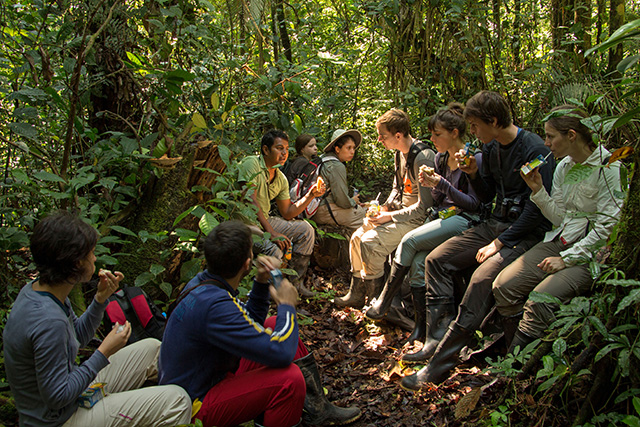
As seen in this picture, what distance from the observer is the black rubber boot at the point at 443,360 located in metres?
3.45

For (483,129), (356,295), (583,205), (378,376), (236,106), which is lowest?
(378,376)

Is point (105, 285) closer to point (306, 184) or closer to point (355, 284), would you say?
point (355, 284)

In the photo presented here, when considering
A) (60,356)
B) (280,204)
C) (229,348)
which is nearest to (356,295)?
(280,204)

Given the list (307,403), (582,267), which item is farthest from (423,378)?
(582,267)

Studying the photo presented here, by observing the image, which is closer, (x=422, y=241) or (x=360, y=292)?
(x=422, y=241)

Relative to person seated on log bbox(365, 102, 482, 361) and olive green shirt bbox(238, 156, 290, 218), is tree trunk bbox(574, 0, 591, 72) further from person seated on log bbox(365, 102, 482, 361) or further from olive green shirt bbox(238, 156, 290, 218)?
olive green shirt bbox(238, 156, 290, 218)

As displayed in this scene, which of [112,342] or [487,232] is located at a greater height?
[487,232]

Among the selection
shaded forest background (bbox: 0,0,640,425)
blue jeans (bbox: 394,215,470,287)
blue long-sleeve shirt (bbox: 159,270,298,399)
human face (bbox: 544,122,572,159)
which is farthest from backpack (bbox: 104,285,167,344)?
human face (bbox: 544,122,572,159)

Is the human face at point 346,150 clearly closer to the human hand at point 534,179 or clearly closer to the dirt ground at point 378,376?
the dirt ground at point 378,376

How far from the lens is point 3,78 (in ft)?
12.7

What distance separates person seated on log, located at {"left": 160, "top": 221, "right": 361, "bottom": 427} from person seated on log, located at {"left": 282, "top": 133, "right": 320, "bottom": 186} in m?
3.24

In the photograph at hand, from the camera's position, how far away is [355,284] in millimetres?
5055

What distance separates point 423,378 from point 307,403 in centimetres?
97

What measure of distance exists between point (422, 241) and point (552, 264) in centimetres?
135
